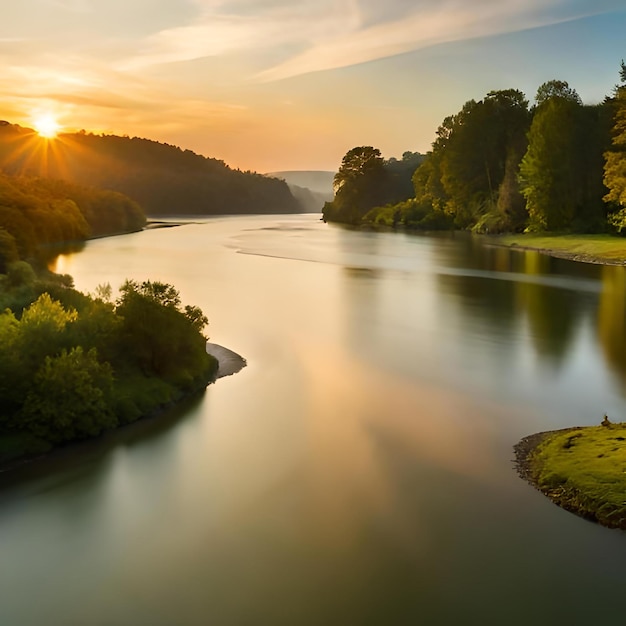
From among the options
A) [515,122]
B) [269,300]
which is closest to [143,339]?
[269,300]

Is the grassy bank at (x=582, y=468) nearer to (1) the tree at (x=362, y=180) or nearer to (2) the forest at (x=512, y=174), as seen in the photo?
(2) the forest at (x=512, y=174)

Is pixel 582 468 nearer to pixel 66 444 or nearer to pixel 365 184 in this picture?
pixel 66 444

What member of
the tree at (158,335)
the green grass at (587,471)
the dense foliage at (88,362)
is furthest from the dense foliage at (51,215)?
the green grass at (587,471)

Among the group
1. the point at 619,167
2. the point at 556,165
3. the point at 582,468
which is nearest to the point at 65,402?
the point at 582,468

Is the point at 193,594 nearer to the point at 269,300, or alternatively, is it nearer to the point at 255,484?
the point at 255,484

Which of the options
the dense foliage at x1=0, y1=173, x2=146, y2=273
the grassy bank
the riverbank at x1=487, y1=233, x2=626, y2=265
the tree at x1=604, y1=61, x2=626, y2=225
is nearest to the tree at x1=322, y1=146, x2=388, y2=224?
the dense foliage at x1=0, y1=173, x2=146, y2=273

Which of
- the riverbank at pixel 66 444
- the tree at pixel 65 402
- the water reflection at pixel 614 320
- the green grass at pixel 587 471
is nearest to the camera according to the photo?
the green grass at pixel 587 471
